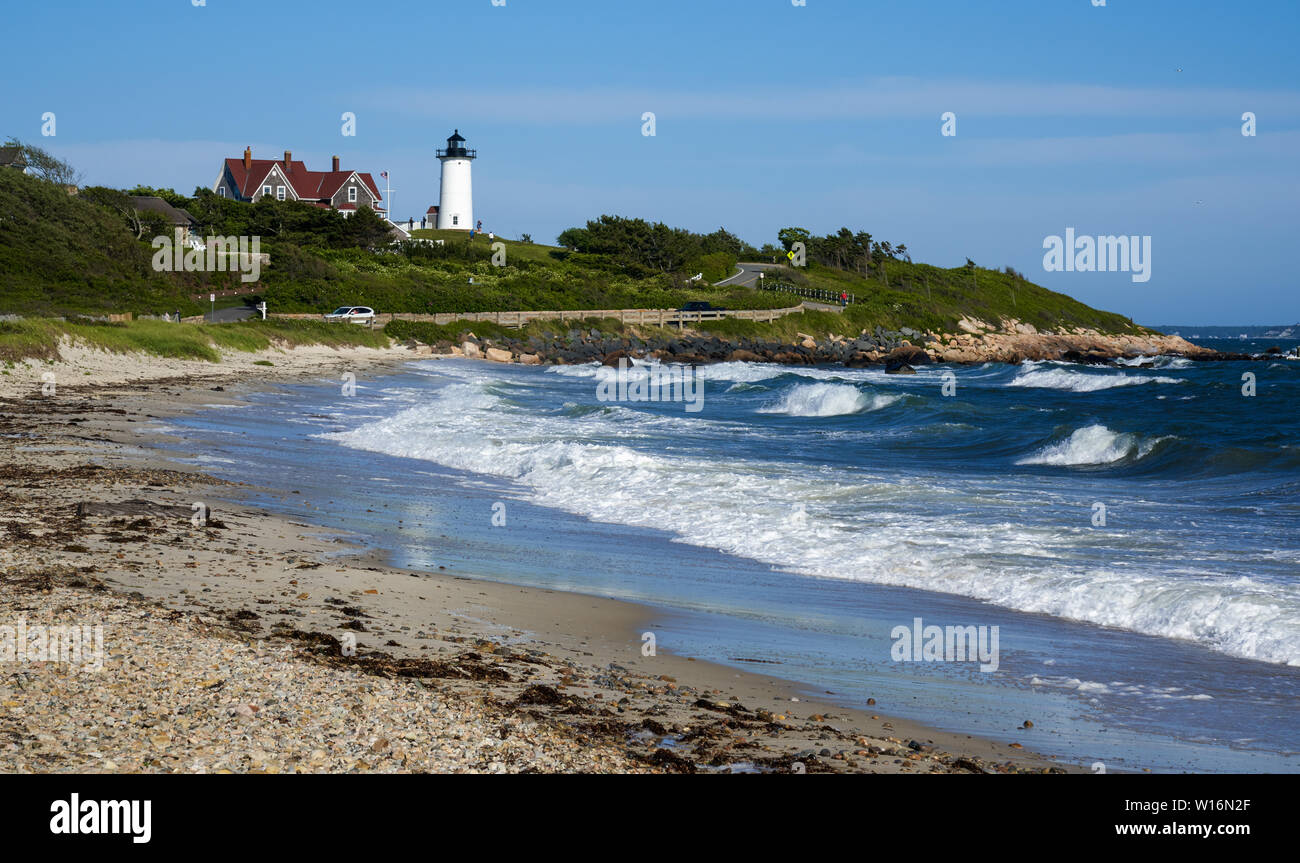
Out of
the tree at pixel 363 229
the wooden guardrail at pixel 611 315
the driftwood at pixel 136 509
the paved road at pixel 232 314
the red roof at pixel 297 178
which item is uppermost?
the red roof at pixel 297 178

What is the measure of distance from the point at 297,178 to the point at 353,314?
41643 mm

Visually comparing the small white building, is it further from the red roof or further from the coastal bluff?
the coastal bluff

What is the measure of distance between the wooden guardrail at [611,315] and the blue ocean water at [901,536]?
102ft

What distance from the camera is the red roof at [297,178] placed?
88.5 metres

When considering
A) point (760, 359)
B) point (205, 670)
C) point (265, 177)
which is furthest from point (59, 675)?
point (265, 177)

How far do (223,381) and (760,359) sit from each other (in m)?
38.0

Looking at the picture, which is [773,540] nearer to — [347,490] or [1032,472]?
[347,490]

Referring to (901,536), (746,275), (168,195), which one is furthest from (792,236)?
(901,536)

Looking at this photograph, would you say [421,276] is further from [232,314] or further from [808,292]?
[808,292]

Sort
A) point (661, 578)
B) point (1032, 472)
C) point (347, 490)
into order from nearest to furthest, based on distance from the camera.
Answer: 1. point (661, 578)
2. point (347, 490)
3. point (1032, 472)

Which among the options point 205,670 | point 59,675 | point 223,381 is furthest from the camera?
point 223,381

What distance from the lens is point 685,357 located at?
60.0 m

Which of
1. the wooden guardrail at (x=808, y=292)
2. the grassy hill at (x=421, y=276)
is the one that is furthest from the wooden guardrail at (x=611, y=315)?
the wooden guardrail at (x=808, y=292)

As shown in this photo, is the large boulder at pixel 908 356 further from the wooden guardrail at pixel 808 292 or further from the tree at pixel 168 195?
the tree at pixel 168 195
